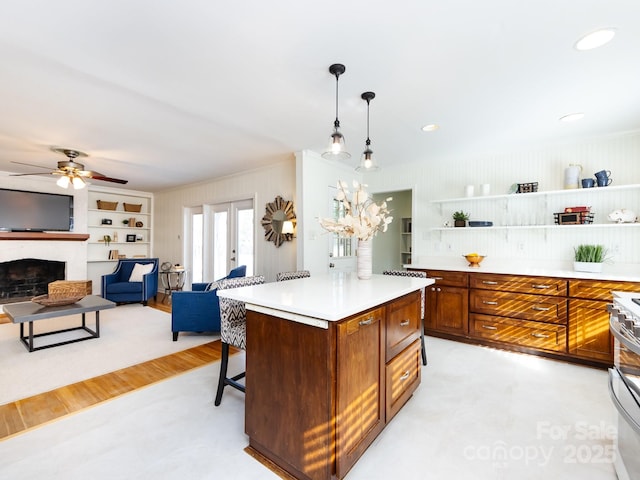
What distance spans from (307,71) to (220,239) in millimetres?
4246

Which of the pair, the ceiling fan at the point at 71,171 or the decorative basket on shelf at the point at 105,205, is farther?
the decorative basket on shelf at the point at 105,205

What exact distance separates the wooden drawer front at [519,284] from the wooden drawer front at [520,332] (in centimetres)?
34

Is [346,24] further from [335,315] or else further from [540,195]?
[540,195]

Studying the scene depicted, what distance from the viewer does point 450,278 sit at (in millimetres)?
3666

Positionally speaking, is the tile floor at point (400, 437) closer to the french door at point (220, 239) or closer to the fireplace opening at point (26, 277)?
the french door at point (220, 239)

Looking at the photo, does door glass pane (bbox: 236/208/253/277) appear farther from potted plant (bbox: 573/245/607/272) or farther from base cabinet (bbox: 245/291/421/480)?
potted plant (bbox: 573/245/607/272)

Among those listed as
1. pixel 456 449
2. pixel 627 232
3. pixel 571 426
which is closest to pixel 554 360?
pixel 571 426

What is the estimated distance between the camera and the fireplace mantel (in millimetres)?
5105

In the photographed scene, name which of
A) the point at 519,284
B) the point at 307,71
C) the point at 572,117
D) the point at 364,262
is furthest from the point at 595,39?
the point at 519,284

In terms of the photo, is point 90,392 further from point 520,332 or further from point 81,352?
point 520,332

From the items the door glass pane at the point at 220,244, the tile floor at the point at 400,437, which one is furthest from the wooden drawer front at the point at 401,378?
the door glass pane at the point at 220,244

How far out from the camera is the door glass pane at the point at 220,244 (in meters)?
5.58

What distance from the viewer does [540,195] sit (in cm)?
360

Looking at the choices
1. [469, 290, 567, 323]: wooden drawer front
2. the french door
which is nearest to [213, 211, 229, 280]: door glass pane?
the french door
